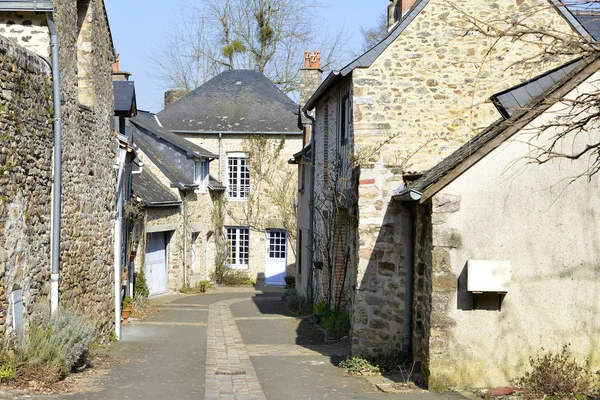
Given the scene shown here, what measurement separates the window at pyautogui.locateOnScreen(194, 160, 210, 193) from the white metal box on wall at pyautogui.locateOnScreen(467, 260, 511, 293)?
21985 mm

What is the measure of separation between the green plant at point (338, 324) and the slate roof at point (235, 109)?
60.0ft

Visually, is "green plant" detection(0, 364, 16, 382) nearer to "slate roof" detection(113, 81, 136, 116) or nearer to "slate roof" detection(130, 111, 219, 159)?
"slate roof" detection(113, 81, 136, 116)

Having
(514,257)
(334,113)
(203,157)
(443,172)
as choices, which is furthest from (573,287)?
(203,157)

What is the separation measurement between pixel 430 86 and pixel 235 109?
22.6 meters

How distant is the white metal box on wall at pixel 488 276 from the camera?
9.48 meters

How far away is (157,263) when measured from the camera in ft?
89.0

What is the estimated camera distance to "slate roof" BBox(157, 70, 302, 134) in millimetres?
34688

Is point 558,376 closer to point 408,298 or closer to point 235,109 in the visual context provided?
point 408,298

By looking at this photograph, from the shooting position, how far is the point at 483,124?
46.7ft

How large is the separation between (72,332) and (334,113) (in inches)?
348

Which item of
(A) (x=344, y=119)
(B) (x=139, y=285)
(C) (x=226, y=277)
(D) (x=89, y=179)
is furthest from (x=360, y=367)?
(C) (x=226, y=277)

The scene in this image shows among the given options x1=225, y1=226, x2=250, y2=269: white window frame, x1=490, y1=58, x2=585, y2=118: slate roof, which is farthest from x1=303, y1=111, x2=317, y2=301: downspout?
Answer: x1=225, y1=226, x2=250, y2=269: white window frame

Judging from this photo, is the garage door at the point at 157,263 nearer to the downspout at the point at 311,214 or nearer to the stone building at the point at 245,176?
the stone building at the point at 245,176

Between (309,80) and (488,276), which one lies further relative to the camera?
(309,80)
